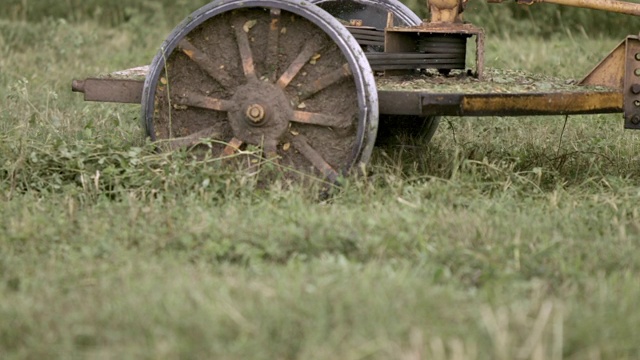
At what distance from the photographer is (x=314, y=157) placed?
4.85 metres

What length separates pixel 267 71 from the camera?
4.96m

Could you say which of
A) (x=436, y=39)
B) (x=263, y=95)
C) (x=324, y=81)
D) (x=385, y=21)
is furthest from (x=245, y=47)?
(x=385, y=21)

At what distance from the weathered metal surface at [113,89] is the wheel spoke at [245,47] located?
21.4 inches

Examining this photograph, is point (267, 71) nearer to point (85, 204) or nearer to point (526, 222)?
point (85, 204)

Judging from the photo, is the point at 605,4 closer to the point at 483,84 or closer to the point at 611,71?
the point at 611,71

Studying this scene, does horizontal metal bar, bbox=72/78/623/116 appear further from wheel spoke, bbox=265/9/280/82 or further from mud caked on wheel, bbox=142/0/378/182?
wheel spoke, bbox=265/9/280/82

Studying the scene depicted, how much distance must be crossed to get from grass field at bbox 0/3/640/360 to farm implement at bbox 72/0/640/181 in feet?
0.72

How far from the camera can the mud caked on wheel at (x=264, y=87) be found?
191 inches

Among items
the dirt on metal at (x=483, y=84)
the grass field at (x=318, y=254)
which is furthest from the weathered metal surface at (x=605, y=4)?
the grass field at (x=318, y=254)

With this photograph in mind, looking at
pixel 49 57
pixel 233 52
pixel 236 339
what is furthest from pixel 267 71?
pixel 49 57

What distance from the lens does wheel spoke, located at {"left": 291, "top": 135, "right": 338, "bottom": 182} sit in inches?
189

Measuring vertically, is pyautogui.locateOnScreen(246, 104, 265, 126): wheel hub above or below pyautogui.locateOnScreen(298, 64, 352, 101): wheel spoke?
below

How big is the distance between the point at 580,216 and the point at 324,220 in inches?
42.2

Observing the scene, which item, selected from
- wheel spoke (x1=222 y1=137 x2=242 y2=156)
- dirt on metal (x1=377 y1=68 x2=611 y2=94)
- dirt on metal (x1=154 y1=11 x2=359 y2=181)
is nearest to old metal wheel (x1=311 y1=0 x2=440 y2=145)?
dirt on metal (x1=377 y1=68 x2=611 y2=94)
